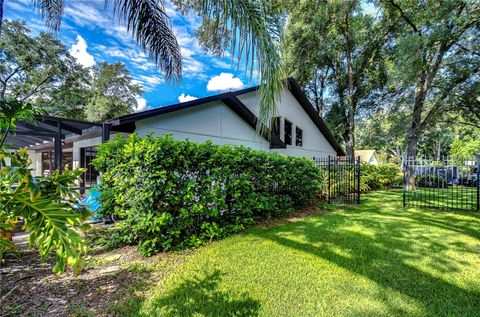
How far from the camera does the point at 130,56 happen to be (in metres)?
5.70

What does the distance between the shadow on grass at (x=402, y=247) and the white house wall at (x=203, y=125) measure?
12.2 ft

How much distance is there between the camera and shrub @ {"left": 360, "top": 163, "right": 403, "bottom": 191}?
1301cm

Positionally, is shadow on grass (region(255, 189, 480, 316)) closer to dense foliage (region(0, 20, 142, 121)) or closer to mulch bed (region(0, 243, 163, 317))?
mulch bed (region(0, 243, 163, 317))

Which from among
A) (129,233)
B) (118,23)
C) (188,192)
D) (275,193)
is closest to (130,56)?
(118,23)

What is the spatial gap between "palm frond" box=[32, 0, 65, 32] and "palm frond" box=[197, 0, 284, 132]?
131 inches

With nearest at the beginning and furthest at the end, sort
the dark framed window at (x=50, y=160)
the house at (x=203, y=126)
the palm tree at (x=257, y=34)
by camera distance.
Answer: the palm tree at (x=257, y=34) < the house at (x=203, y=126) < the dark framed window at (x=50, y=160)

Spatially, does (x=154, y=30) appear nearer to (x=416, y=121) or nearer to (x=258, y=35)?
(x=258, y=35)

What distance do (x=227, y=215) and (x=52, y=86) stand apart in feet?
64.3

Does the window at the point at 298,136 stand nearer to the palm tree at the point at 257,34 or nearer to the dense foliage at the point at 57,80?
the palm tree at the point at 257,34

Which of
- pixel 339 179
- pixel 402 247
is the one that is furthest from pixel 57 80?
pixel 402 247


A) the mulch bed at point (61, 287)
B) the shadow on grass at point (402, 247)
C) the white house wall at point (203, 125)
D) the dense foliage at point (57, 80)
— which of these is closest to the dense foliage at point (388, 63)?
the white house wall at point (203, 125)

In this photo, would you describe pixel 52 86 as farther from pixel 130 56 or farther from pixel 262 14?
pixel 262 14

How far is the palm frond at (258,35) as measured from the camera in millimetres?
2758

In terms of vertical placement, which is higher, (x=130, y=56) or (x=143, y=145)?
(x=130, y=56)
